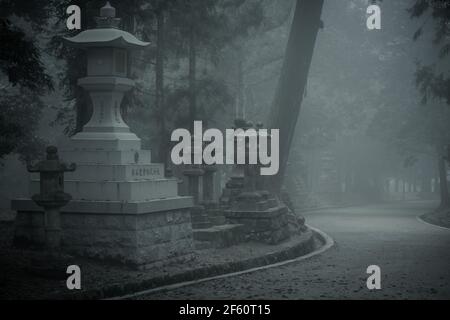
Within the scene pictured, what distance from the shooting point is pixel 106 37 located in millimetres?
12922

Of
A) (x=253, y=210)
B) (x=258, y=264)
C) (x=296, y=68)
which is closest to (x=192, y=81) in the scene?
(x=296, y=68)

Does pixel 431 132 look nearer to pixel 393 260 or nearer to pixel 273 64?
pixel 273 64

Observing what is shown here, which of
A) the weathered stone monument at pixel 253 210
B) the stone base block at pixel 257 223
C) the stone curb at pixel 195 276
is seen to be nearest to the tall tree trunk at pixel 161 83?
the weathered stone monument at pixel 253 210

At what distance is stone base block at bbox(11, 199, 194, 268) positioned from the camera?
11969 mm

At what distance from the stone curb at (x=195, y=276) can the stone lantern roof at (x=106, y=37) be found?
4.31 m

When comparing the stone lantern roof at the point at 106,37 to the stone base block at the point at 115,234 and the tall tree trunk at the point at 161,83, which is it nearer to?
the stone base block at the point at 115,234

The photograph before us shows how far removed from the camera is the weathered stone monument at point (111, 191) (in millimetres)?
12062

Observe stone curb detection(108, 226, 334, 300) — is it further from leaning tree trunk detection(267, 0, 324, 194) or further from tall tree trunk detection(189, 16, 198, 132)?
tall tree trunk detection(189, 16, 198, 132)

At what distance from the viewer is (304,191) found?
4494cm

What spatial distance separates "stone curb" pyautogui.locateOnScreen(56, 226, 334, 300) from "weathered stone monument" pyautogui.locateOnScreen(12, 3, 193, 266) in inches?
28.4

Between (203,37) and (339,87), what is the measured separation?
96.1 feet

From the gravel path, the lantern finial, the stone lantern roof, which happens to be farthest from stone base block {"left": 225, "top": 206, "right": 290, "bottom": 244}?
the lantern finial

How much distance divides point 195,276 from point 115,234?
1.55 meters

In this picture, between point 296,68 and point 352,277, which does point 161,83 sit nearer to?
point 296,68
